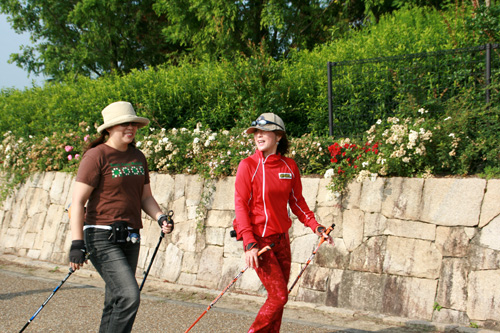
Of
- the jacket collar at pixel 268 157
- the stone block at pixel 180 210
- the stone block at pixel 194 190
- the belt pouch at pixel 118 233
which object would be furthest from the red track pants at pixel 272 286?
the stone block at pixel 180 210

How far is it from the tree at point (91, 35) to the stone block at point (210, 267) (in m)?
11.2

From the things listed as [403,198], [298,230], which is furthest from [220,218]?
[403,198]

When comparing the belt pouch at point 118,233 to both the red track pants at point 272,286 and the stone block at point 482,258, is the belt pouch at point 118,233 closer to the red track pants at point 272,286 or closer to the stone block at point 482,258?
the red track pants at point 272,286

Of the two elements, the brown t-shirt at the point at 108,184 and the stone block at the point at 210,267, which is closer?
the brown t-shirt at the point at 108,184

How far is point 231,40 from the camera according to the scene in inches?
577

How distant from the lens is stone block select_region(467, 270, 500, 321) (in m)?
5.51

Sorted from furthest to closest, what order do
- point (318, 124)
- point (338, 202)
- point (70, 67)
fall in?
point (70, 67) → point (318, 124) → point (338, 202)

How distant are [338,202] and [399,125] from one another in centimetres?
123

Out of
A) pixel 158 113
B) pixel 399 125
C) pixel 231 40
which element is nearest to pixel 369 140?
pixel 399 125

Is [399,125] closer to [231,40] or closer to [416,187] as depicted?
[416,187]

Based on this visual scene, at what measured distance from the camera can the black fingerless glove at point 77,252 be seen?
3.99m

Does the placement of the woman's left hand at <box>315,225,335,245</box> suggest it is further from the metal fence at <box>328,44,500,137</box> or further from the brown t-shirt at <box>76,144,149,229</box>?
the metal fence at <box>328,44,500,137</box>

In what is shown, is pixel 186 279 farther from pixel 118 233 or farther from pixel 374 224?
pixel 118 233

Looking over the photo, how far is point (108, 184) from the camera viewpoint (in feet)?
13.8
